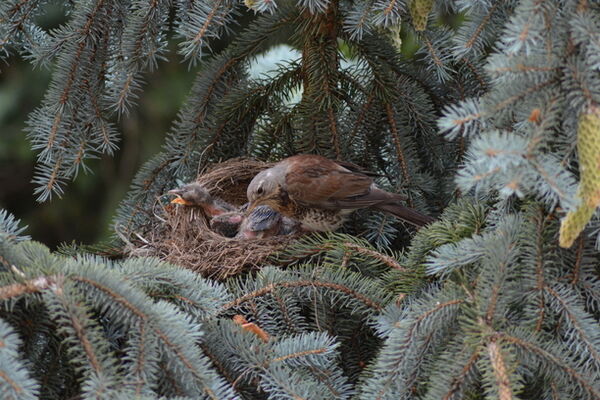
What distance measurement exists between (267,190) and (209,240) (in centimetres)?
34

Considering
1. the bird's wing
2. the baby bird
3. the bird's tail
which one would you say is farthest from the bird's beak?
the bird's tail

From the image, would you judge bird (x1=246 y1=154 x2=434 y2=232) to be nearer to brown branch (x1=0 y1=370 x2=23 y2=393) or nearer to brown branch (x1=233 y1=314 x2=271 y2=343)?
brown branch (x1=233 y1=314 x2=271 y2=343)

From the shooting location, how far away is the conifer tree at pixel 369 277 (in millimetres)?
1675

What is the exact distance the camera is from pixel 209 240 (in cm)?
352

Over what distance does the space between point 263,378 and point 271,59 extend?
2.60 metres

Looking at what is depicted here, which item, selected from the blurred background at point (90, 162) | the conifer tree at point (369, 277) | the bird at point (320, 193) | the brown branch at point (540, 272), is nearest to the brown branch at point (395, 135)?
the bird at point (320, 193)

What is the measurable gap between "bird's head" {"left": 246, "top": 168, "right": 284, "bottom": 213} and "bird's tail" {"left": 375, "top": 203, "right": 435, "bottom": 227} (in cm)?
56

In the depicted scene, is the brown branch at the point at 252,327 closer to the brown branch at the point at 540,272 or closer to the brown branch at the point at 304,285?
the brown branch at the point at 304,285

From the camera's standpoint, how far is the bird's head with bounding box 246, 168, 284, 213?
3559 millimetres

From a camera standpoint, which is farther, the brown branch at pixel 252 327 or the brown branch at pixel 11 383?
the brown branch at pixel 252 327

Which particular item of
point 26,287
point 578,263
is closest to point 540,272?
point 578,263

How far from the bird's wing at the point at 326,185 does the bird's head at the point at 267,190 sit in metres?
0.05

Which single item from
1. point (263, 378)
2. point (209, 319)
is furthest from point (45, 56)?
point (263, 378)

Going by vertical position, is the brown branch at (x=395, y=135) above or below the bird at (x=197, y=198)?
above
